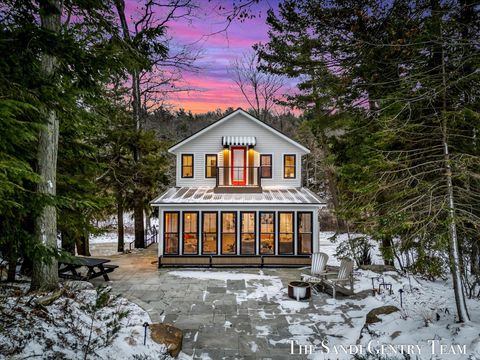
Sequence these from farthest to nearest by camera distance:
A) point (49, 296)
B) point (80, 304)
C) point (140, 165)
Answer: point (140, 165)
point (80, 304)
point (49, 296)

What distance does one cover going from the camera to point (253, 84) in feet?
82.8

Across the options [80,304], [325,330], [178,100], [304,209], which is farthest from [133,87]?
[325,330]

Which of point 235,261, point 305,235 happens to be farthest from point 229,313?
point 305,235

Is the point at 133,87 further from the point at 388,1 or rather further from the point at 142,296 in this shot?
the point at 388,1

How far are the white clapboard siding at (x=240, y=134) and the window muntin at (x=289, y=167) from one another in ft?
0.55

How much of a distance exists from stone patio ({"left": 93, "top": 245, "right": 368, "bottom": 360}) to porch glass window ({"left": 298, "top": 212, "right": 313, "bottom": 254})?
6.10 feet

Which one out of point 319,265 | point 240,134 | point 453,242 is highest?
point 240,134

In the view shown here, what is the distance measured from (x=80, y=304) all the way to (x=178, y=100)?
13266mm

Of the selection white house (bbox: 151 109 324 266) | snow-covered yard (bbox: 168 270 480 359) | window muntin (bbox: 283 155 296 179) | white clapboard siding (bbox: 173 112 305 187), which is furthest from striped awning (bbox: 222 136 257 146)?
snow-covered yard (bbox: 168 270 480 359)

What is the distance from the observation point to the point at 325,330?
22.1ft

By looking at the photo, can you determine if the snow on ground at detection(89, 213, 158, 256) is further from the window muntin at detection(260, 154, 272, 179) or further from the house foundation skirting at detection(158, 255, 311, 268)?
the window muntin at detection(260, 154, 272, 179)

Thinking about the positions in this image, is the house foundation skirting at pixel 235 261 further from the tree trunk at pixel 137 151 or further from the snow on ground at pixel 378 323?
the tree trunk at pixel 137 151

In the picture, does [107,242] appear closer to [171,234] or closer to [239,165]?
[171,234]

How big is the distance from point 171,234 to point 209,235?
1.57 metres
